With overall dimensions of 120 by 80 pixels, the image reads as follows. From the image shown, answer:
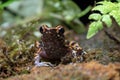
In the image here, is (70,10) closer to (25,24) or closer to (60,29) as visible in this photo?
(25,24)

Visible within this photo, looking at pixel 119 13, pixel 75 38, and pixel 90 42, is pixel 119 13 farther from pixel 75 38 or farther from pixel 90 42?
pixel 75 38

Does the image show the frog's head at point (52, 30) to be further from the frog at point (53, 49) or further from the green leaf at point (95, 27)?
the green leaf at point (95, 27)

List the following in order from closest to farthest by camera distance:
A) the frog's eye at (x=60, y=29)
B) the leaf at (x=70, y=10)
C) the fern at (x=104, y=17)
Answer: the fern at (x=104, y=17), the frog's eye at (x=60, y=29), the leaf at (x=70, y=10)

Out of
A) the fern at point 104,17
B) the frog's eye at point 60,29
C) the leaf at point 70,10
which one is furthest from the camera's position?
the leaf at point 70,10

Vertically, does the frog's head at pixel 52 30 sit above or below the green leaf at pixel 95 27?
A: below

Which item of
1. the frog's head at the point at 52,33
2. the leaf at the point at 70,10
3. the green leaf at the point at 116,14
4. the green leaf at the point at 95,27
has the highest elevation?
the green leaf at the point at 116,14

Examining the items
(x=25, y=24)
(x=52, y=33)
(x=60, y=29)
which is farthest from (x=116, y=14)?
(x=25, y=24)

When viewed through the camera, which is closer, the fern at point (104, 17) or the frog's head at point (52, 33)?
the fern at point (104, 17)

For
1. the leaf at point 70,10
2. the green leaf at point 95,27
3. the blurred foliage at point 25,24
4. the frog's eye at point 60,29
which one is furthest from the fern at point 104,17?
the leaf at point 70,10

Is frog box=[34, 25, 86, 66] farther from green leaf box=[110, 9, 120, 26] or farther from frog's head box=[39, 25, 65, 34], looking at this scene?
green leaf box=[110, 9, 120, 26]

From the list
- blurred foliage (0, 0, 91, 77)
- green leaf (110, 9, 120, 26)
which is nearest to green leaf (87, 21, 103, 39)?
green leaf (110, 9, 120, 26)
